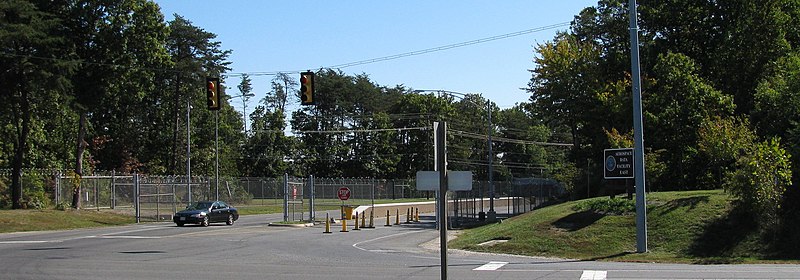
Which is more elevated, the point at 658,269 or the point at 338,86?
the point at 338,86

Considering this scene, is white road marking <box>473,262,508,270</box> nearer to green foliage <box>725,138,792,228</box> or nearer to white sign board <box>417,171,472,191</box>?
green foliage <box>725,138,792,228</box>

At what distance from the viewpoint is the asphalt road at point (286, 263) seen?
16.9m

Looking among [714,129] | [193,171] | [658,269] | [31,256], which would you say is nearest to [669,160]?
[714,129]

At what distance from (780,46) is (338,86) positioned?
263 ft

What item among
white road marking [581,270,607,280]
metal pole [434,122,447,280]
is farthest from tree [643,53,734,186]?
metal pole [434,122,447,280]

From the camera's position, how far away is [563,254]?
935 inches

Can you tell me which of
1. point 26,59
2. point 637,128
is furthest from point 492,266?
point 26,59

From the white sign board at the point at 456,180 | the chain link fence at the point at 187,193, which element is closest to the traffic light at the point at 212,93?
the white sign board at the point at 456,180

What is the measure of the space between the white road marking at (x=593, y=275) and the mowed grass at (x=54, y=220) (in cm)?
2915

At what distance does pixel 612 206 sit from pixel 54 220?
2853cm

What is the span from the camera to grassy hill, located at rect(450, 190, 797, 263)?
22.8 m

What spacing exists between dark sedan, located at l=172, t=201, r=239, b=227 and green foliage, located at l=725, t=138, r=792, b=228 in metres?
27.9

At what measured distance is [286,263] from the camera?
20.5 metres

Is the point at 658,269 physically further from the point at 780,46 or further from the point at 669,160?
the point at 780,46
